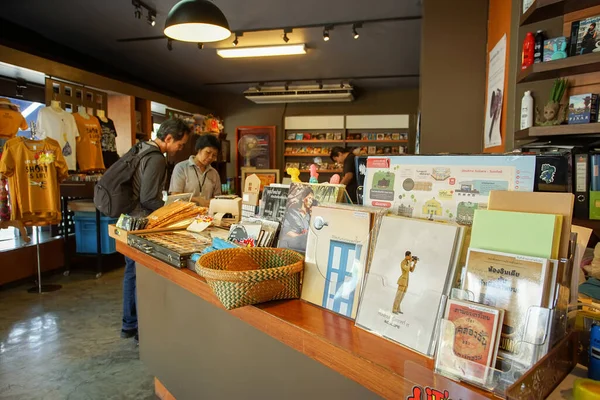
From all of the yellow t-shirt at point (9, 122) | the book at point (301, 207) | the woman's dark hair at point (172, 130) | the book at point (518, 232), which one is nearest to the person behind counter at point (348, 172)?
the woman's dark hair at point (172, 130)

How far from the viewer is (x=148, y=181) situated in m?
2.70

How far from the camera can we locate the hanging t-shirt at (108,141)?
5047 mm

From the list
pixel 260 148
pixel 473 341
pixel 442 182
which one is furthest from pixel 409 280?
pixel 260 148

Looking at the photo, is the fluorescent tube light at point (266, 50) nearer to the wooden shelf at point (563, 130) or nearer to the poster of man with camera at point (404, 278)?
the wooden shelf at point (563, 130)

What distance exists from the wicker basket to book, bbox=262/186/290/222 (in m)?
0.27

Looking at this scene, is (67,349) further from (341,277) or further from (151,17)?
(151,17)

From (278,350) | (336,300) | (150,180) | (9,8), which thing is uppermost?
(9,8)

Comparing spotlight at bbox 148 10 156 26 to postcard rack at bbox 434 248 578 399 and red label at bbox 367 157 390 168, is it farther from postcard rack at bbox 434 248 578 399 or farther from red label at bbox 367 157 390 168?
postcard rack at bbox 434 248 578 399

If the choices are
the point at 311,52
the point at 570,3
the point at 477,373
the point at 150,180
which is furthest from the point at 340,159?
the point at 477,373

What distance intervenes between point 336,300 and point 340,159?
5014 millimetres

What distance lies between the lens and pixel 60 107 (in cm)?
444

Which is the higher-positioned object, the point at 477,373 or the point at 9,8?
the point at 9,8

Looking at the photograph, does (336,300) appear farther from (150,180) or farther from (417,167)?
(150,180)

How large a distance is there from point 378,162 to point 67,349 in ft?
9.14
